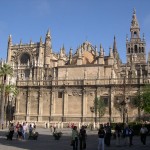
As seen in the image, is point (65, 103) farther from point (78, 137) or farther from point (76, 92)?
point (78, 137)

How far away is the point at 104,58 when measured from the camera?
60.1m

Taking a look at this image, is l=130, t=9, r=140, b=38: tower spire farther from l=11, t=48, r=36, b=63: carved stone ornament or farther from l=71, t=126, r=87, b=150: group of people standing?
l=71, t=126, r=87, b=150: group of people standing

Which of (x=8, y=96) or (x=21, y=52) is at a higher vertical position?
(x=21, y=52)

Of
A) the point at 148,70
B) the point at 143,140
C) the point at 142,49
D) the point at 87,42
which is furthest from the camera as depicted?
the point at 142,49

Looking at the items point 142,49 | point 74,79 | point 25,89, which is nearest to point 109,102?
point 74,79

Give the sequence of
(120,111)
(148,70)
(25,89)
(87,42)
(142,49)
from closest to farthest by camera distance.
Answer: (120,111)
(25,89)
(87,42)
(148,70)
(142,49)

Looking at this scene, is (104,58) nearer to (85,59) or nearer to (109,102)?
(85,59)

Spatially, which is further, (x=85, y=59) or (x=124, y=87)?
(x=85, y=59)

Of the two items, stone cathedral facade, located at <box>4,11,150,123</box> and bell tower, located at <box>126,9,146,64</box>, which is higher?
bell tower, located at <box>126,9,146,64</box>

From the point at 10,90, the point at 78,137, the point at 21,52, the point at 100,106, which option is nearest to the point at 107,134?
the point at 78,137

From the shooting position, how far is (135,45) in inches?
4126

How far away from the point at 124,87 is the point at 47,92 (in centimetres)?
1373

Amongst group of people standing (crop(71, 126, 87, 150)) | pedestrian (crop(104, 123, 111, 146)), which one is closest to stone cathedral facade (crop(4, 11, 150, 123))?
pedestrian (crop(104, 123, 111, 146))

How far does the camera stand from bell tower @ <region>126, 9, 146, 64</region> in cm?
10300
